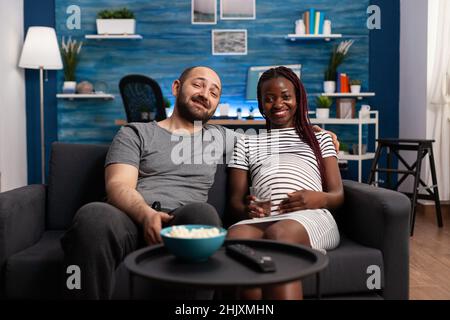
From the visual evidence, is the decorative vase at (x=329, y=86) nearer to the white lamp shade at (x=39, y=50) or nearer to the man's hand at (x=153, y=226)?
the white lamp shade at (x=39, y=50)

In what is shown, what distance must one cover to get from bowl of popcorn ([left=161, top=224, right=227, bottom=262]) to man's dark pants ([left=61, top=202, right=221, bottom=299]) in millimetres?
412

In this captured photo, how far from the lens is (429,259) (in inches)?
133

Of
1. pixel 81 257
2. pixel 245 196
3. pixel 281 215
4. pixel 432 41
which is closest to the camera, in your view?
pixel 81 257

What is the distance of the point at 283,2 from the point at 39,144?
272 cm

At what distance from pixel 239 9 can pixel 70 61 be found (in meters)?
1.67

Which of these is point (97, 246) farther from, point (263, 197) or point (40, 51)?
point (40, 51)

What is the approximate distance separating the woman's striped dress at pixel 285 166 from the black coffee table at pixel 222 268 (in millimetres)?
532

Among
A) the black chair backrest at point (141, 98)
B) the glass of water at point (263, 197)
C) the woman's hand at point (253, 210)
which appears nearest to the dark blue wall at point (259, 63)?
the black chair backrest at point (141, 98)
